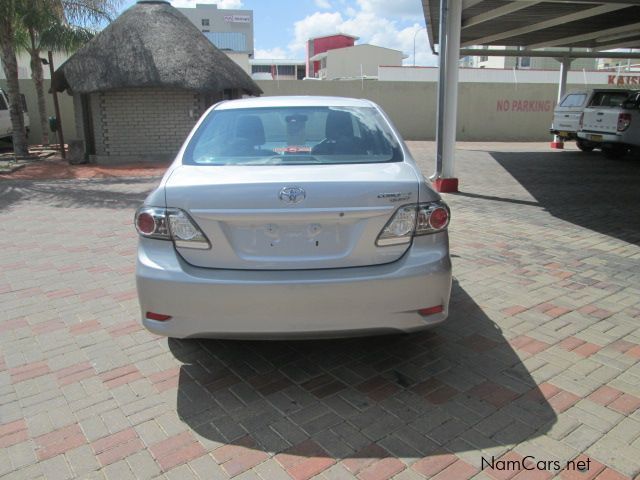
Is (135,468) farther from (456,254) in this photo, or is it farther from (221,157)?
(456,254)

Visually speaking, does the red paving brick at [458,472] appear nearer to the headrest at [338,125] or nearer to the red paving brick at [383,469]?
the red paving brick at [383,469]

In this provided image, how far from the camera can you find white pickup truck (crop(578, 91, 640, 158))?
46.2ft

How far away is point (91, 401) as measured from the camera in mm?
3209

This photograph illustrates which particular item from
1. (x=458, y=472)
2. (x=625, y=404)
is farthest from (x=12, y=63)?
(x=625, y=404)

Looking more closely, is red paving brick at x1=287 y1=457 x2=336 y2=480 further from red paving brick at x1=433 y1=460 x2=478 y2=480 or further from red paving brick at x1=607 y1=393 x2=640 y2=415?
red paving brick at x1=607 y1=393 x2=640 y2=415

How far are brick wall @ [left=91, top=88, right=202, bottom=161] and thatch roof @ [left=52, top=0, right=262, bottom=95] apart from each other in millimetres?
756

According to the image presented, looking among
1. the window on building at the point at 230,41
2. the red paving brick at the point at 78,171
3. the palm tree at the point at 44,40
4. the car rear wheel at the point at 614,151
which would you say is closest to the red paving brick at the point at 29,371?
the red paving brick at the point at 78,171

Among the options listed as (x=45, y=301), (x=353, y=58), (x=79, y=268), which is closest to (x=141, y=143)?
(x=79, y=268)

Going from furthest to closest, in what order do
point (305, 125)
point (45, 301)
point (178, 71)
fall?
point (178, 71), point (45, 301), point (305, 125)

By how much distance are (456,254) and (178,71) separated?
11.2 metres

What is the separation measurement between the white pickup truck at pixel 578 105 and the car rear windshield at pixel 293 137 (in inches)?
556

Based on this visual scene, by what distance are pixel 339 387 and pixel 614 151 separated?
1550 cm

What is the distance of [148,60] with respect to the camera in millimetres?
14789

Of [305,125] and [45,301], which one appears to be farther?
[45,301]
